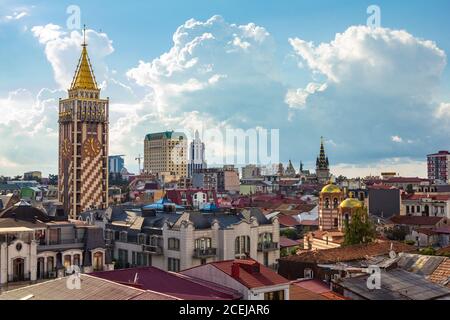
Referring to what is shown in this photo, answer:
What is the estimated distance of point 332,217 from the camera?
5912cm

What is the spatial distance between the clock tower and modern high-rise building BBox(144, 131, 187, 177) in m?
103

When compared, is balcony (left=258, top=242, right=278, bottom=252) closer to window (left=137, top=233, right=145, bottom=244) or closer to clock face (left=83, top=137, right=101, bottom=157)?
window (left=137, top=233, right=145, bottom=244)

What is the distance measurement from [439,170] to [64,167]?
11204 cm

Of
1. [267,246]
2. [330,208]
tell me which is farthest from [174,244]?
[330,208]

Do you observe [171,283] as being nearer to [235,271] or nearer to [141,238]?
[235,271]

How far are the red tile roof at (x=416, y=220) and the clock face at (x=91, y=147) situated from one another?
111 feet

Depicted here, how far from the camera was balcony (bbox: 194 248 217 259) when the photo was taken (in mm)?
31766

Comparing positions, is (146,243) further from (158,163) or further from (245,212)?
(158,163)

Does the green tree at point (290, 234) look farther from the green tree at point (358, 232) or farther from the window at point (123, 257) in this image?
the window at point (123, 257)

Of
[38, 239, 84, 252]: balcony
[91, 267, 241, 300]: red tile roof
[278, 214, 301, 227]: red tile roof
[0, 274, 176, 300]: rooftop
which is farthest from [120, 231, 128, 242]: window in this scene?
[278, 214, 301, 227]: red tile roof

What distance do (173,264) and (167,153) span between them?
→ 455 feet

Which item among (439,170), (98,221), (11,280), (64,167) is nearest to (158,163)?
(439,170)

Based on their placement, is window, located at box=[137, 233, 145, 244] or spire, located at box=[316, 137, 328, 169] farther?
spire, located at box=[316, 137, 328, 169]

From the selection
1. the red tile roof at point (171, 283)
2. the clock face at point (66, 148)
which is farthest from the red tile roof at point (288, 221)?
the red tile roof at point (171, 283)
